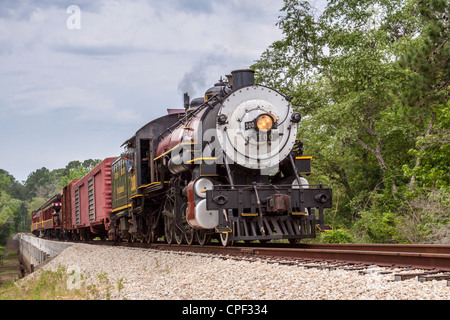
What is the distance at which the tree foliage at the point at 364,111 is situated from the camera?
16.9m

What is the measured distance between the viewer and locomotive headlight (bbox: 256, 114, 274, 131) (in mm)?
11345

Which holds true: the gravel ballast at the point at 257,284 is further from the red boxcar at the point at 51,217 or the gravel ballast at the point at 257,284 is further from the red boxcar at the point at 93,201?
the red boxcar at the point at 51,217

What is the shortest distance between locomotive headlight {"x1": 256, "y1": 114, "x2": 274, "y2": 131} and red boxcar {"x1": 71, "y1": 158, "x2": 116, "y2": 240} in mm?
10441

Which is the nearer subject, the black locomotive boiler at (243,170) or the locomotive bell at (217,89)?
the black locomotive boiler at (243,170)

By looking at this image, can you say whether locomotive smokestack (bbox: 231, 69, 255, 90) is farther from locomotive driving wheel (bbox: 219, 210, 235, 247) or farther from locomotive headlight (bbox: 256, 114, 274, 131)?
locomotive driving wheel (bbox: 219, 210, 235, 247)

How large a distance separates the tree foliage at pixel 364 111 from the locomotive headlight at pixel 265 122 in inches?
215

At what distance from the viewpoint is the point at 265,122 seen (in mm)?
11414

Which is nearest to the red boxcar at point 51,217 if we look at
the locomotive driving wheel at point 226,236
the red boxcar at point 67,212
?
the red boxcar at point 67,212

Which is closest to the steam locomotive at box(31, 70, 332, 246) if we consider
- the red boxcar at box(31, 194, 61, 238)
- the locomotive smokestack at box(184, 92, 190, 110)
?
the locomotive smokestack at box(184, 92, 190, 110)

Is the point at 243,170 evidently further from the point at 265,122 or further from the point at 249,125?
the point at 265,122

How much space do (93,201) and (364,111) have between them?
1204 cm

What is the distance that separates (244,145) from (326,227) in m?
2.49

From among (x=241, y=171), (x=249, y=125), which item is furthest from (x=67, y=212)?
(x=249, y=125)
